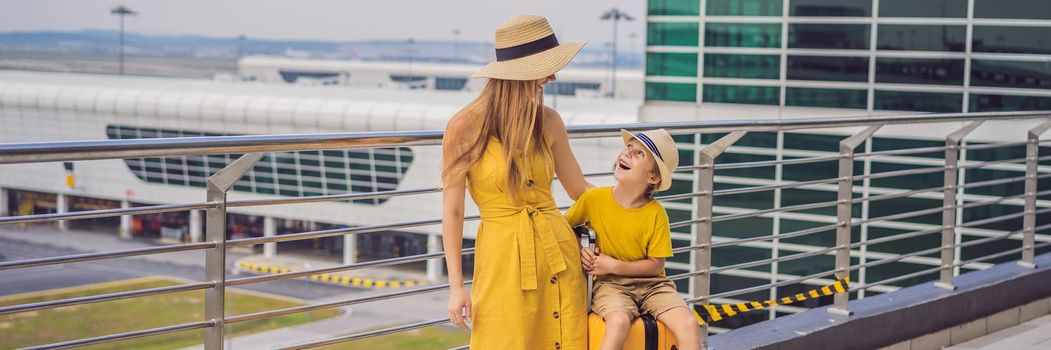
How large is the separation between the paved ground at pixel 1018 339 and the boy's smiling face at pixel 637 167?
3.39 m

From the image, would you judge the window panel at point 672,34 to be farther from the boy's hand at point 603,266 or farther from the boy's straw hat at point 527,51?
the boy's straw hat at point 527,51

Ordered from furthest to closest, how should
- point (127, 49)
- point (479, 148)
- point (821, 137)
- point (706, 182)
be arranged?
point (127, 49)
point (821, 137)
point (706, 182)
point (479, 148)

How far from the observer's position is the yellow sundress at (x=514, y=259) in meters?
3.11

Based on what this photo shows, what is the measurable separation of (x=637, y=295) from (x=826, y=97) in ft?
91.3

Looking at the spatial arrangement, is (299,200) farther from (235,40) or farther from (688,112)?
(235,40)

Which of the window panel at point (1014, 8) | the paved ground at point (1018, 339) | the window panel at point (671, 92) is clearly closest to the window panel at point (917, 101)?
the window panel at point (1014, 8)

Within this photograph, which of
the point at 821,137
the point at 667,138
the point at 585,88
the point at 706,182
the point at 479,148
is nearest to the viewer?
the point at 479,148

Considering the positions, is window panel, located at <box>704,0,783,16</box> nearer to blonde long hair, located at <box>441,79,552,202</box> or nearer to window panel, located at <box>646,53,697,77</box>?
window panel, located at <box>646,53,697,77</box>

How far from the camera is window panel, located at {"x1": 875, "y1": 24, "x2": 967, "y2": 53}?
28.4 meters

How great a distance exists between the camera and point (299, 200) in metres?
3.65

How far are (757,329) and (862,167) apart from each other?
25.9 m


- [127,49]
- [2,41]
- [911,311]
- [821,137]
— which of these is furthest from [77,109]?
[2,41]

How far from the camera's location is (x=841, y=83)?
30.0 metres

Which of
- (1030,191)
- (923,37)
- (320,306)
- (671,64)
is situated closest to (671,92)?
(671,64)
